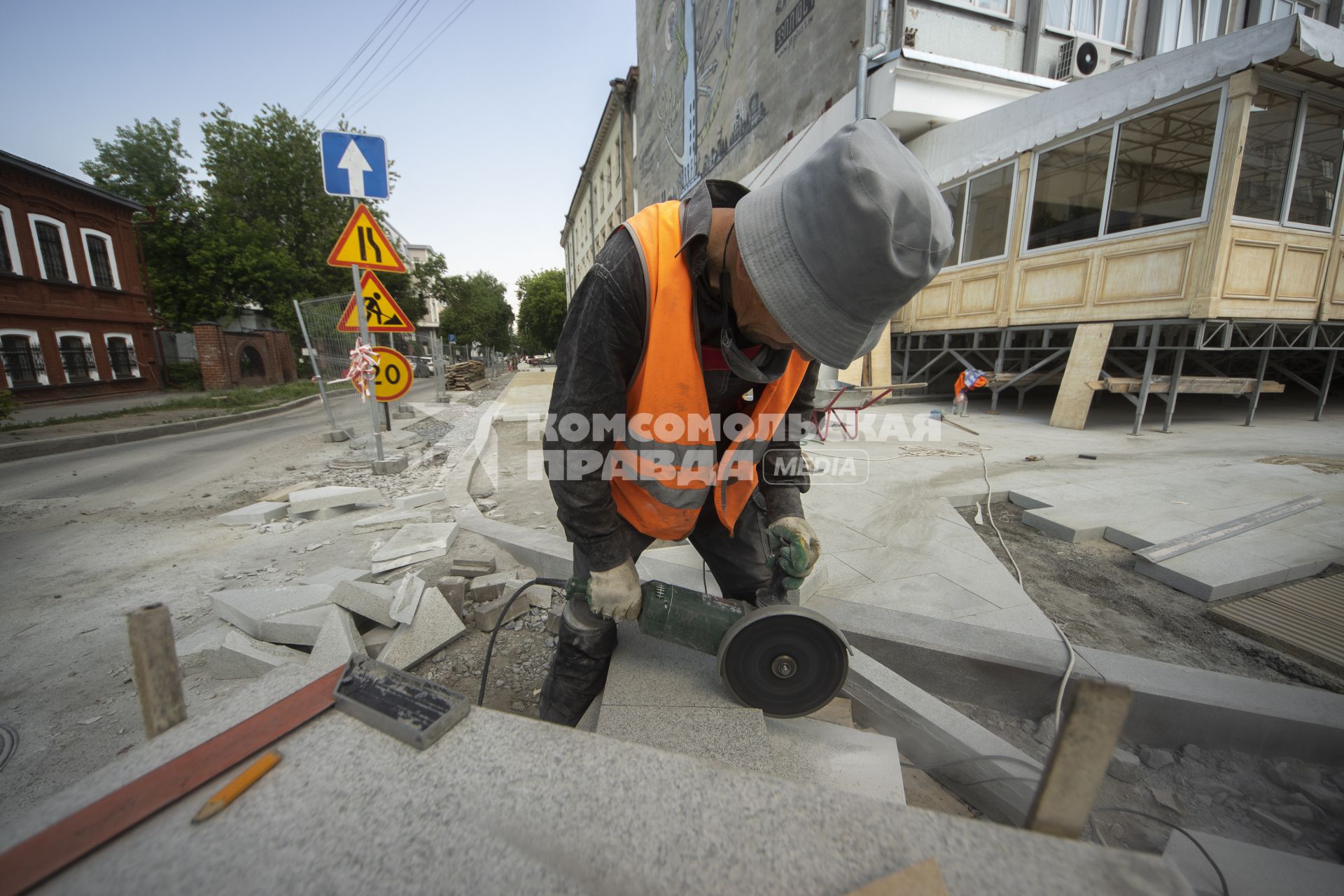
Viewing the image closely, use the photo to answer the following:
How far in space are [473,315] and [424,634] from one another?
41.5m

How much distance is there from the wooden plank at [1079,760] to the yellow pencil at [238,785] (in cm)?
146

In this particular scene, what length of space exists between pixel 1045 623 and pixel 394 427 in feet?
34.1

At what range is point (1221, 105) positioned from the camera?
565 centimetres

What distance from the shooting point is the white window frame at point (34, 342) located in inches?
519

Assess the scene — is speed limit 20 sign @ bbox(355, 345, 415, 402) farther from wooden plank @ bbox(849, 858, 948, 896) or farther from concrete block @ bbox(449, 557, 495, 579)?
wooden plank @ bbox(849, 858, 948, 896)

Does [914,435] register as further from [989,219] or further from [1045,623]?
[1045,623]

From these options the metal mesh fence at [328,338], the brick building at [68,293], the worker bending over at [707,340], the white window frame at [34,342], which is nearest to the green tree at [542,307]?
the brick building at [68,293]

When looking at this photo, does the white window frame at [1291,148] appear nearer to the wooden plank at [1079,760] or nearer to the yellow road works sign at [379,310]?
the wooden plank at [1079,760]

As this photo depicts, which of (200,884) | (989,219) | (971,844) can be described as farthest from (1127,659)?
(989,219)

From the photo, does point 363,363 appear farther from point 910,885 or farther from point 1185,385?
point 1185,385

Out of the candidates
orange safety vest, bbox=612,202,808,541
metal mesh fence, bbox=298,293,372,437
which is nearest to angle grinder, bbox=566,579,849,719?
orange safety vest, bbox=612,202,808,541

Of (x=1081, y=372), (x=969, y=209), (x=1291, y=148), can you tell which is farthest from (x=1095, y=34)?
(x=1081, y=372)

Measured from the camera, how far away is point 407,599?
258 centimetres

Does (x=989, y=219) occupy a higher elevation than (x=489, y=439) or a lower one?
higher
